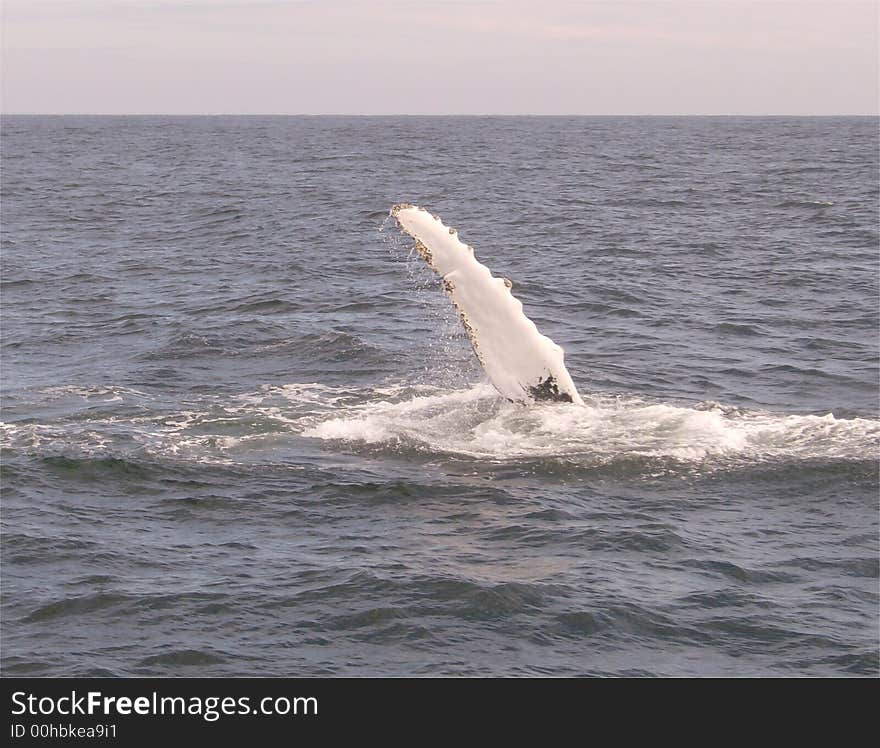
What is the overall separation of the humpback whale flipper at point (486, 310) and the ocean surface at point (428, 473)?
2.40 ft

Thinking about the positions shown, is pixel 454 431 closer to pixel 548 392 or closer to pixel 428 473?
pixel 548 392

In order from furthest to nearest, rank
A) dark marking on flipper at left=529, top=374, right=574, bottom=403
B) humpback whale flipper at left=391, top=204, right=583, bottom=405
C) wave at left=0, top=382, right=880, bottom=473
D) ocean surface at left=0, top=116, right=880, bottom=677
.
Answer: dark marking on flipper at left=529, top=374, right=574, bottom=403 < wave at left=0, top=382, right=880, bottom=473 < humpback whale flipper at left=391, top=204, right=583, bottom=405 < ocean surface at left=0, top=116, right=880, bottom=677

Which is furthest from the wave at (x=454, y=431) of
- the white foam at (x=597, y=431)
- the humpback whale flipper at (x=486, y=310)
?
the humpback whale flipper at (x=486, y=310)

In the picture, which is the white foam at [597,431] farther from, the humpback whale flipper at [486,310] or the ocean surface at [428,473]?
the humpback whale flipper at [486,310]

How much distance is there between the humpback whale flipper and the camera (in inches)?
596

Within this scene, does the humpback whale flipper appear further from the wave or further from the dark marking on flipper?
the wave

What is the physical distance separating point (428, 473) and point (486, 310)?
2.04 m

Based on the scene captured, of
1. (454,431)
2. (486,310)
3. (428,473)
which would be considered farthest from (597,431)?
(428,473)

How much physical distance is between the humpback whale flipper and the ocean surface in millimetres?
733

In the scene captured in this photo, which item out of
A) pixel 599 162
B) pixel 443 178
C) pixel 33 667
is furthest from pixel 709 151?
pixel 33 667

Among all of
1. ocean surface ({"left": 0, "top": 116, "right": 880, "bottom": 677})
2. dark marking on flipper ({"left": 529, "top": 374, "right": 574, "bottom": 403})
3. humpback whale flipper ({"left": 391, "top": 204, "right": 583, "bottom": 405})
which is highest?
humpback whale flipper ({"left": 391, "top": 204, "right": 583, "bottom": 405})

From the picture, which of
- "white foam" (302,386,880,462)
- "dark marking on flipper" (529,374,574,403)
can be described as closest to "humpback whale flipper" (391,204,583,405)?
"dark marking on flipper" (529,374,574,403)

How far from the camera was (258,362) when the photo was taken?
2122cm
